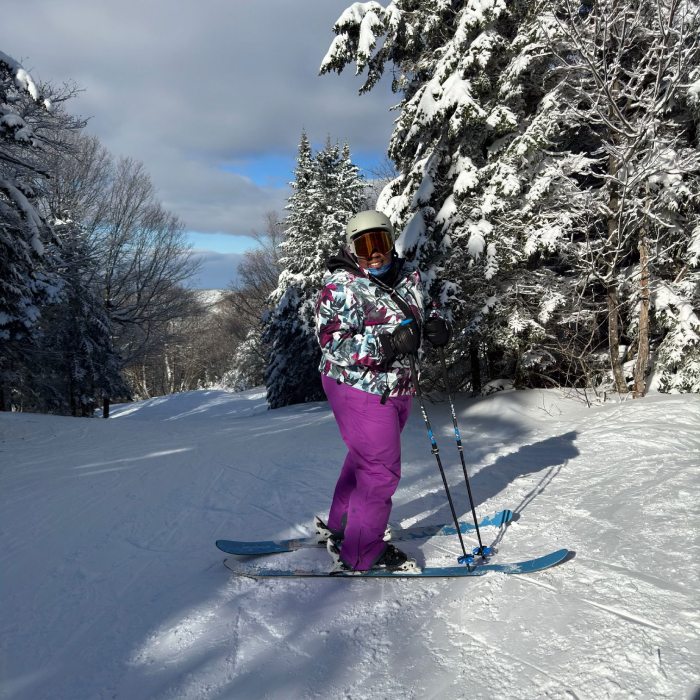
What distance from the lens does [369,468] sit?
2967mm

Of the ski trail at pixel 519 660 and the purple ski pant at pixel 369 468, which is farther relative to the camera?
the purple ski pant at pixel 369 468

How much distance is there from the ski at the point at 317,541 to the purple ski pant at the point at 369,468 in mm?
606

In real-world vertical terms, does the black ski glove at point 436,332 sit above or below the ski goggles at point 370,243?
below

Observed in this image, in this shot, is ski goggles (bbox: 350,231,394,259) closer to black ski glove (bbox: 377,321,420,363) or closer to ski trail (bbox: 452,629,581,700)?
black ski glove (bbox: 377,321,420,363)

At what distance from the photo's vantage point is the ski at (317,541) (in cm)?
341

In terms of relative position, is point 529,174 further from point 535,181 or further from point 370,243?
point 370,243

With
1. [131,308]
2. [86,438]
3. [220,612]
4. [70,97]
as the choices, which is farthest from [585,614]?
[131,308]

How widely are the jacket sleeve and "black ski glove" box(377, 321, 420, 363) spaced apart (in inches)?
3.3

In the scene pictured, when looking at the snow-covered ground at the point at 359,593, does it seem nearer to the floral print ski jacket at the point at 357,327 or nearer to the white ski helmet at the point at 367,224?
the floral print ski jacket at the point at 357,327

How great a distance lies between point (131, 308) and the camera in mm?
24766

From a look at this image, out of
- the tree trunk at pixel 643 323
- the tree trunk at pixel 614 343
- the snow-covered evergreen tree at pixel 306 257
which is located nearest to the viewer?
the tree trunk at pixel 643 323

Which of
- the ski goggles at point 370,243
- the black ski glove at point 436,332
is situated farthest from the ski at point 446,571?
the ski goggles at point 370,243

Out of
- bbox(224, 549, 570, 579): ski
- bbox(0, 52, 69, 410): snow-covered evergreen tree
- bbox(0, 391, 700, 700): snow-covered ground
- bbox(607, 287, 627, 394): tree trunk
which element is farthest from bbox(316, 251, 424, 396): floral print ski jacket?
bbox(0, 52, 69, 410): snow-covered evergreen tree

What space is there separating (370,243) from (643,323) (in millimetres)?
6974
